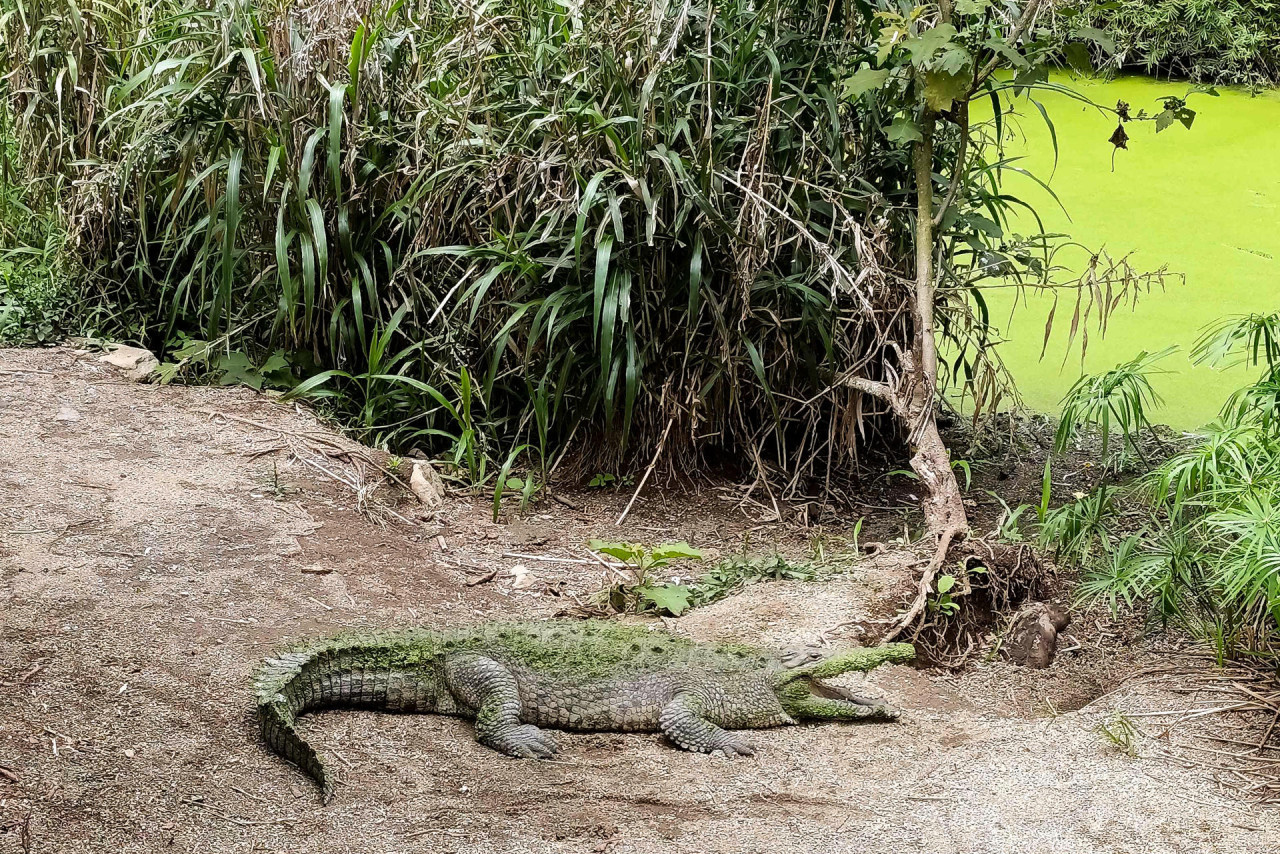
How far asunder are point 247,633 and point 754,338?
2007 mm

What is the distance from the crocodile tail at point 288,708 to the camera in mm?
2324

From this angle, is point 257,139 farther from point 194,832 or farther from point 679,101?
point 194,832

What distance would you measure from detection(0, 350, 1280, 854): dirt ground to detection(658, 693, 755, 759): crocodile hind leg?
0.06 m

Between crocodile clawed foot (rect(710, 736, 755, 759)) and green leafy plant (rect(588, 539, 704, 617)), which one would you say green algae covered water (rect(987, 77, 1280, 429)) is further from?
crocodile clawed foot (rect(710, 736, 755, 759))

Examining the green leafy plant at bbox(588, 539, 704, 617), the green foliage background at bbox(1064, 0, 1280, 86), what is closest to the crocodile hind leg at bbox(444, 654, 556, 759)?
the green leafy plant at bbox(588, 539, 704, 617)

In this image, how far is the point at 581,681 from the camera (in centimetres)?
289

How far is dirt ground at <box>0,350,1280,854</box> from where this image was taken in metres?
2.21

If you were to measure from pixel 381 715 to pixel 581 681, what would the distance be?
18.9 inches

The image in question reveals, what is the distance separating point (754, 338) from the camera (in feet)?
13.5

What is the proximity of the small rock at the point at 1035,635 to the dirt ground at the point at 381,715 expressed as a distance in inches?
2.1

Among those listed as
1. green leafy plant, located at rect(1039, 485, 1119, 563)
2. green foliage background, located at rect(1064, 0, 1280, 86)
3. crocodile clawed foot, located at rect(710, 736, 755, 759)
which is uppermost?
green foliage background, located at rect(1064, 0, 1280, 86)

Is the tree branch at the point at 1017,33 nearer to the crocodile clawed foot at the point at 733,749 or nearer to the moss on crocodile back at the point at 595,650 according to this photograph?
the moss on crocodile back at the point at 595,650

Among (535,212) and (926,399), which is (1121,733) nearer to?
(926,399)

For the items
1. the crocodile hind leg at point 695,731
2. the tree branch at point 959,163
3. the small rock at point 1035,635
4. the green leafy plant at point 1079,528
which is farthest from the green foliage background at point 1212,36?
the crocodile hind leg at point 695,731
